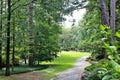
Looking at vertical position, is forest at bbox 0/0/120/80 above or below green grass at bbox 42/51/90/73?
above

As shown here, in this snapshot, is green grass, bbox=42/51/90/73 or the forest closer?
the forest

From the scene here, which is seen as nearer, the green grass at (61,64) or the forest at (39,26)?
the forest at (39,26)

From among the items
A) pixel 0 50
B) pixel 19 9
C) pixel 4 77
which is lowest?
pixel 4 77

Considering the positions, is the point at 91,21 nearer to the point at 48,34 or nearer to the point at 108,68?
the point at 48,34

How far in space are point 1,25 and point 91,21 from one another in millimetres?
11102

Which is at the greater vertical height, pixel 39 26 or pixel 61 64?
pixel 39 26

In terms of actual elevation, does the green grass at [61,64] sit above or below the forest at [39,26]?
below

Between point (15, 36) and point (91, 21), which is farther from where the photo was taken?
point (91, 21)

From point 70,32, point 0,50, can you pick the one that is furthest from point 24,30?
point 70,32

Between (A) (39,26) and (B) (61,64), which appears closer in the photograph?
(A) (39,26)

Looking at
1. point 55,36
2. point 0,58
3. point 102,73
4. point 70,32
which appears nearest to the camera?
point 102,73

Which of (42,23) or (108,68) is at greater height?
(42,23)

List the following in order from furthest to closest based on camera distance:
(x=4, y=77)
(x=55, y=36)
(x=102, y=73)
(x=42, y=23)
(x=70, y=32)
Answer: (x=70, y=32)
(x=55, y=36)
(x=42, y=23)
(x=4, y=77)
(x=102, y=73)

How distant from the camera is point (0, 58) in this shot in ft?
71.6
